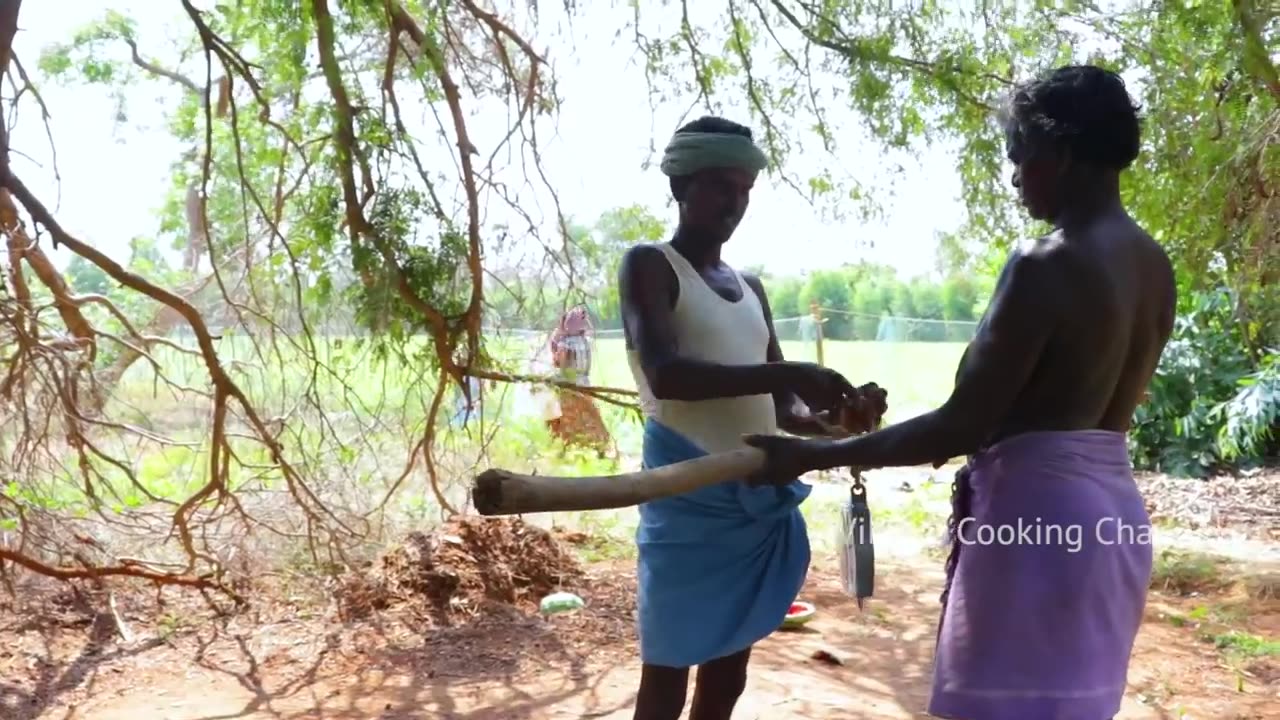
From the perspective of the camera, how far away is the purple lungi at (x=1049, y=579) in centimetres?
154

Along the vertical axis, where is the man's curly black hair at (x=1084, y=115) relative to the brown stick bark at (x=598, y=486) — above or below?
above

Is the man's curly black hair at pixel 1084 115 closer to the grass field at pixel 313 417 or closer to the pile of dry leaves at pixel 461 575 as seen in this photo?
the grass field at pixel 313 417

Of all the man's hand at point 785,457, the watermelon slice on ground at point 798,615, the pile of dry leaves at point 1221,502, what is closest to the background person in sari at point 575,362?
the watermelon slice on ground at point 798,615

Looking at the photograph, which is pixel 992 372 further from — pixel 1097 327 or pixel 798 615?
pixel 798 615

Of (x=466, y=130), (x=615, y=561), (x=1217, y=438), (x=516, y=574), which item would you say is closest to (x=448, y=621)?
(x=516, y=574)

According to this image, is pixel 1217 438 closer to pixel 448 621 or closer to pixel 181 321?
pixel 448 621

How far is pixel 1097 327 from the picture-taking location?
1475 millimetres

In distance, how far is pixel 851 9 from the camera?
13.6ft

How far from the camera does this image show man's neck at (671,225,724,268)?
2141mm

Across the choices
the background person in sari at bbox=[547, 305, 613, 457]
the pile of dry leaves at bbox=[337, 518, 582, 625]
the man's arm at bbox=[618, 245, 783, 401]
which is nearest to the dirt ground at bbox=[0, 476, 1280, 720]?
the pile of dry leaves at bbox=[337, 518, 582, 625]

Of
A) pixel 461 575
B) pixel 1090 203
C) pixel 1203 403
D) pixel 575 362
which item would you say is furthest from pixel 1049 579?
pixel 1203 403

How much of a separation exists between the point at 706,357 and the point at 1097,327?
76 centimetres

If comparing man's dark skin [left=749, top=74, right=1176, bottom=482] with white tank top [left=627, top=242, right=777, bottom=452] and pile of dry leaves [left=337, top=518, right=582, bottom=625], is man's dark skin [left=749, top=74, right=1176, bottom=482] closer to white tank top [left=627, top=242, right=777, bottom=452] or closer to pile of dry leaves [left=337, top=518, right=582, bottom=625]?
white tank top [left=627, top=242, right=777, bottom=452]

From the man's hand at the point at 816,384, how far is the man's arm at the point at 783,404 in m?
0.08
